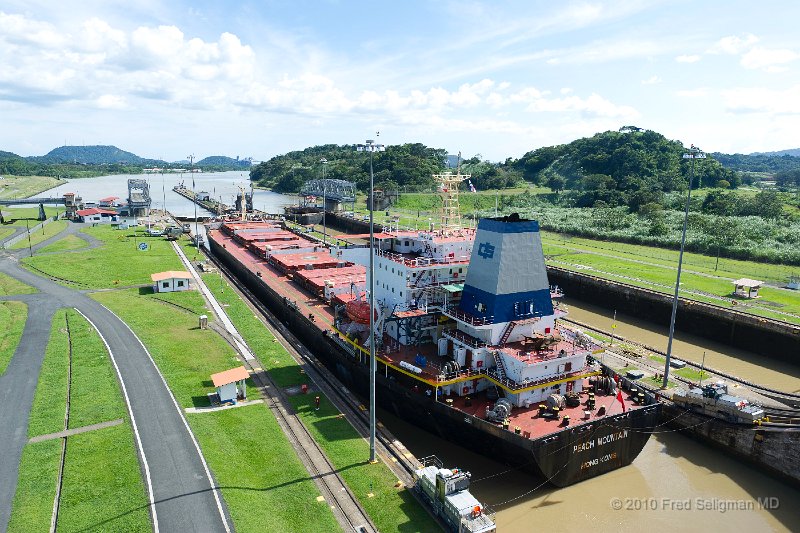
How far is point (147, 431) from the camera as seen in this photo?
2462 centimetres

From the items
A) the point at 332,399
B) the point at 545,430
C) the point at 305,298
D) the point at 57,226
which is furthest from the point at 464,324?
the point at 57,226

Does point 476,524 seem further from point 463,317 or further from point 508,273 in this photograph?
point 508,273

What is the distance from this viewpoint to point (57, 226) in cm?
9844

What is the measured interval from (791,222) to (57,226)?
425 ft

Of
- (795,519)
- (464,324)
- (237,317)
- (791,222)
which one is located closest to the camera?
(795,519)

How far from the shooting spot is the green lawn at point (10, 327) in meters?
33.8

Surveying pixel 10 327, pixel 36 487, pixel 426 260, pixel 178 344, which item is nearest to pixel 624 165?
pixel 426 260

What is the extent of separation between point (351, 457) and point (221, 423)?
7499mm

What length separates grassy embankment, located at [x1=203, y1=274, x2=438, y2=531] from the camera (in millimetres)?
19234

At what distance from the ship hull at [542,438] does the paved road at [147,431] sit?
10377 mm

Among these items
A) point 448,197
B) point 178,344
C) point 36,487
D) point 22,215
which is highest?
point 448,197

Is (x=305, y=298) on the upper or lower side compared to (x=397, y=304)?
lower

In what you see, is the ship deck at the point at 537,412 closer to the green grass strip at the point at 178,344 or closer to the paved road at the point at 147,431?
the paved road at the point at 147,431

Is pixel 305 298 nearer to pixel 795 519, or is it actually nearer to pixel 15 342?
pixel 15 342
